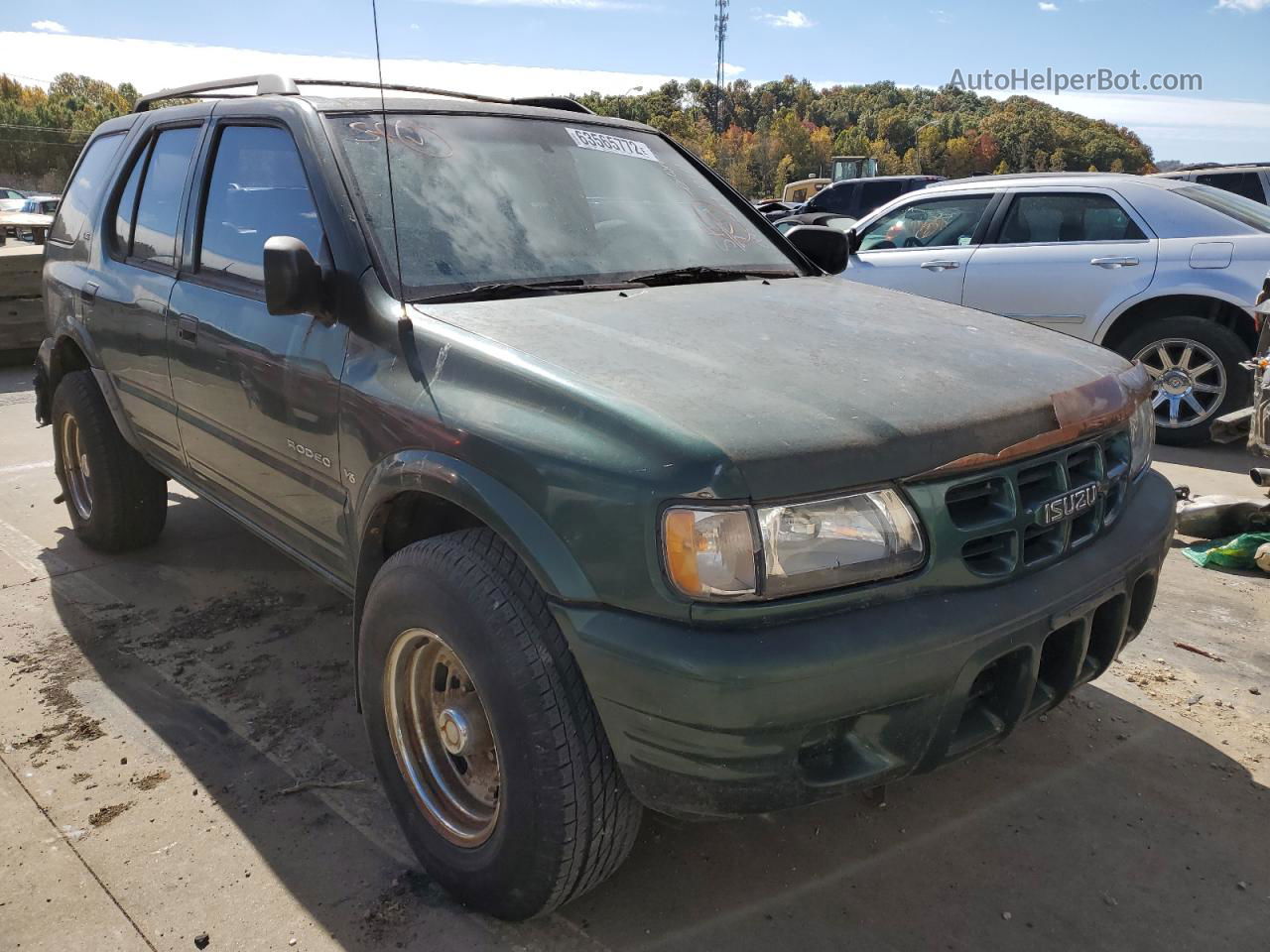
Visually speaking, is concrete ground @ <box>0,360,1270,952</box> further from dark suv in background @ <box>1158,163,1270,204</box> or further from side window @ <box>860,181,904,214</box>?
side window @ <box>860,181,904,214</box>

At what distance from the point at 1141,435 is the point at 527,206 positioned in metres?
1.77

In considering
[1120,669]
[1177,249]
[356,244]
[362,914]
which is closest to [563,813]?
[362,914]

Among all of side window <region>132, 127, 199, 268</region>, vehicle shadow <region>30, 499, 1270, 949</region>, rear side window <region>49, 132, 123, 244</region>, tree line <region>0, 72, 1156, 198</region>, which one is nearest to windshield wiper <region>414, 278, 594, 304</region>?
vehicle shadow <region>30, 499, 1270, 949</region>

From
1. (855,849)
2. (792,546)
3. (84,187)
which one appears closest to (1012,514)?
(792,546)

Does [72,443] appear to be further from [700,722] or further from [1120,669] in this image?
[1120,669]

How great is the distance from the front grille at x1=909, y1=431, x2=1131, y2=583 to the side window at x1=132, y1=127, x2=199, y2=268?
2.76 meters

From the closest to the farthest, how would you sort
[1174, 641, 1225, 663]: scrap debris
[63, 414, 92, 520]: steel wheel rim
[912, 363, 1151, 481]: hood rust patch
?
[912, 363, 1151, 481]: hood rust patch
[1174, 641, 1225, 663]: scrap debris
[63, 414, 92, 520]: steel wheel rim

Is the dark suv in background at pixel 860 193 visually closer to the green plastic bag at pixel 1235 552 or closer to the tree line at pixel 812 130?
the green plastic bag at pixel 1235 552

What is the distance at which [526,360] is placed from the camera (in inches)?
83.0

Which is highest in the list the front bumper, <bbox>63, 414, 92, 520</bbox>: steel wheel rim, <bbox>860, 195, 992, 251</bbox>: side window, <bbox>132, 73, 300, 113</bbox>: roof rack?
<bbox>132, 73, 300, 113</bbox>: roof rack

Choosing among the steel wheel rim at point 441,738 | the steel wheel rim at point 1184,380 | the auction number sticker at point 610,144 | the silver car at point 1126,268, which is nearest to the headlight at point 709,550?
the steel wheel rim at point 441,738

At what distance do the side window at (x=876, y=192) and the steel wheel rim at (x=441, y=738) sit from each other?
16.6 m

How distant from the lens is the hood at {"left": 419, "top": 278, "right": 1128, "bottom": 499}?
73.7 inches

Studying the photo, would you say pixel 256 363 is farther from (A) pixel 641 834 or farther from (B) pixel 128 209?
(A) pixel 641 834
